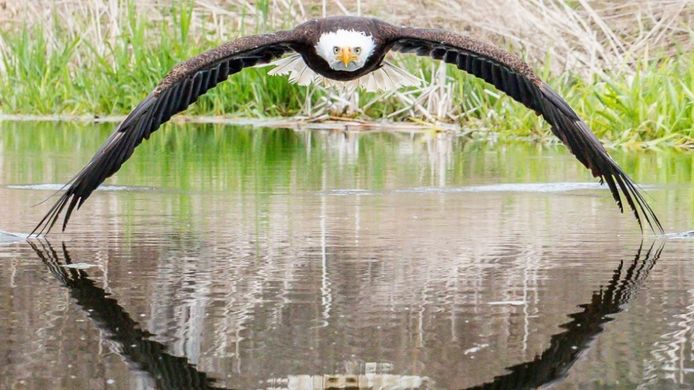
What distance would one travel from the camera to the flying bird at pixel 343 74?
7.17 m

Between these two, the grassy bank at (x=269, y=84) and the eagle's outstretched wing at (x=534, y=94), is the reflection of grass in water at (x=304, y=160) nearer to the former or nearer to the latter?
the grassy bank at (x=269, y=84)

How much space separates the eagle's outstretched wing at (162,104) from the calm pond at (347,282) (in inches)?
8.6

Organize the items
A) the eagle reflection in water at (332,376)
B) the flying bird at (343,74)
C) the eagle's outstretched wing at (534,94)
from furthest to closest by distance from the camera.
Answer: the eagle's outstretched wing at (534,94)
the flying bird at (343,74)
the eagle reflection in water at (332,376)

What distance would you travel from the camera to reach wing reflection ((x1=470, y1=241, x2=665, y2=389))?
417cm

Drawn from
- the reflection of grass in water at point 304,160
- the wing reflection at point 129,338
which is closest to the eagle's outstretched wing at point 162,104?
the wing reflection at point 129,338

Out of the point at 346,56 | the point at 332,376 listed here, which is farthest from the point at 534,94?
the point at 332,376

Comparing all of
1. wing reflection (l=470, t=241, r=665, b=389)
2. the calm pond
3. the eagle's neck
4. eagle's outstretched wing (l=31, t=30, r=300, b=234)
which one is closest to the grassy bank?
the calm pond

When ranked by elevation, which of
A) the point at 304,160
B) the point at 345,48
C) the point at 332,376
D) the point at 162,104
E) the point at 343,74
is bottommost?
the point at 332,376

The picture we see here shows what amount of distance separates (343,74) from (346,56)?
0.36 m

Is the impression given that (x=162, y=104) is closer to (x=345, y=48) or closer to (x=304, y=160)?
(x=345, y=48)

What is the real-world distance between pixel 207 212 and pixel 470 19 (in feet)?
28.6

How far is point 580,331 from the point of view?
4.82 meters

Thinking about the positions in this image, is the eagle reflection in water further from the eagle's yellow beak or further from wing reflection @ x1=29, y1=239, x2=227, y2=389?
the eagle's yellow beak

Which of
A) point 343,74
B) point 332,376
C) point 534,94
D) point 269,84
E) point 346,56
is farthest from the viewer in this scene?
point 269,84
